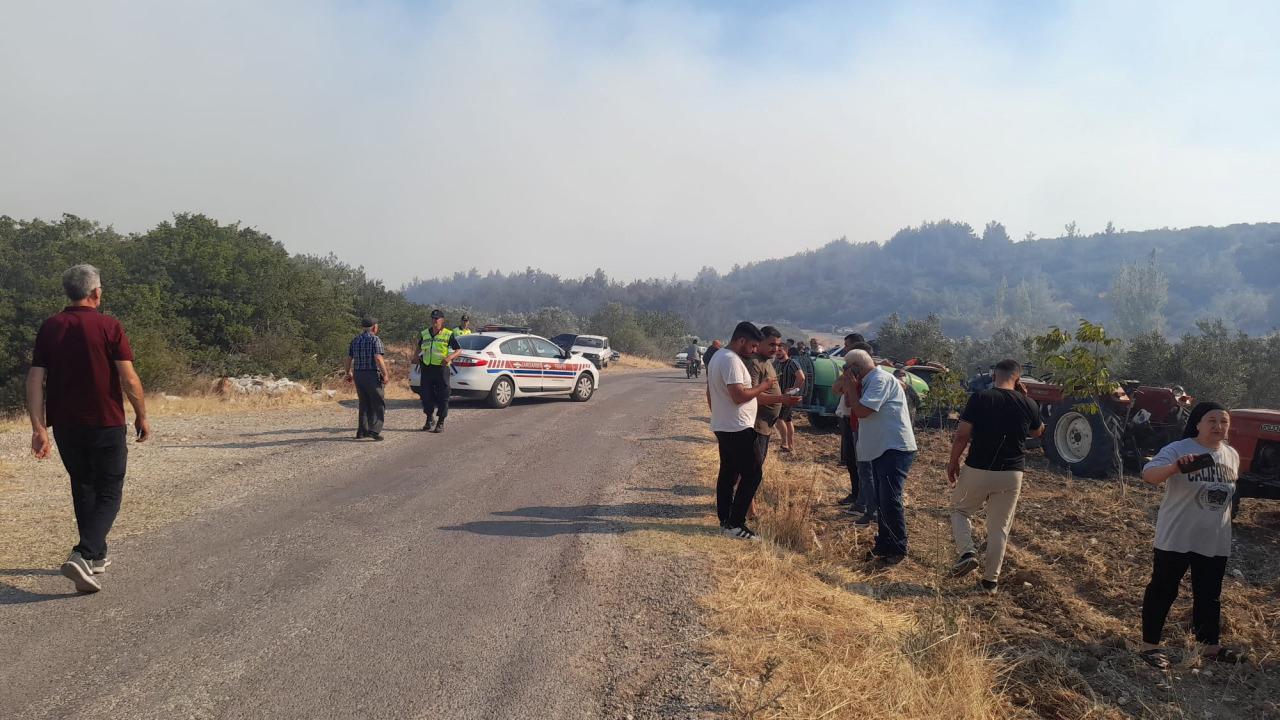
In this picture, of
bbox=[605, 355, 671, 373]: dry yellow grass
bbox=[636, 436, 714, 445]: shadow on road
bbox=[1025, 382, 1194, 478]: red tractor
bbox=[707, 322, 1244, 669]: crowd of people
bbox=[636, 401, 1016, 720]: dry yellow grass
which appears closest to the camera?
bbox=[636, 401, 1016, 720]: dry yellow grass

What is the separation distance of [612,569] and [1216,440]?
12.8 ft

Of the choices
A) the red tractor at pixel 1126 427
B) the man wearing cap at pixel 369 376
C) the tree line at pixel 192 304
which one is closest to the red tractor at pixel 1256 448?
the red tractor at pixel 1126 427

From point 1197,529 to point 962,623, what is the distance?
1.59 meters

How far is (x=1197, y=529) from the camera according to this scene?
14.9ft

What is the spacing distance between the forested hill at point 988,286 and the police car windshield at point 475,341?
285 feet

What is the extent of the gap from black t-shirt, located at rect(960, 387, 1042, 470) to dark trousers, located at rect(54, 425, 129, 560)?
19.1 ft

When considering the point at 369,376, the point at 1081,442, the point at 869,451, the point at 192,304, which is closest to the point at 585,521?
the point at 869,451

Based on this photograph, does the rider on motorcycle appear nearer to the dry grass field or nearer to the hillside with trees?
the hillside with trees

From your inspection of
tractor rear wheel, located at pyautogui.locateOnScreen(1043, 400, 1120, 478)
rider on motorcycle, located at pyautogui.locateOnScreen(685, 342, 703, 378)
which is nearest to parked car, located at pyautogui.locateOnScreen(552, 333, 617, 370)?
rider on motorcycle, located at pyautogui.locateOnScreen(685, 342, 703, 378)

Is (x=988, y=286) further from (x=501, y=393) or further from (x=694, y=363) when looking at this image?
(x=501, y=393)

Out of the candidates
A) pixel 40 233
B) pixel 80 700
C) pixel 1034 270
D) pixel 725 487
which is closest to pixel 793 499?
pixel 725 487

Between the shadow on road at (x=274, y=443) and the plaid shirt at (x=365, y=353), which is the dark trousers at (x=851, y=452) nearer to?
the plaid shirt at (x=365, y=353)

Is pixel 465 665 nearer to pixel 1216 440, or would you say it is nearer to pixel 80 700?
pixel 80 700

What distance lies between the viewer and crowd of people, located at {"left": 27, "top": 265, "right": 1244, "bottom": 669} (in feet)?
14.8
